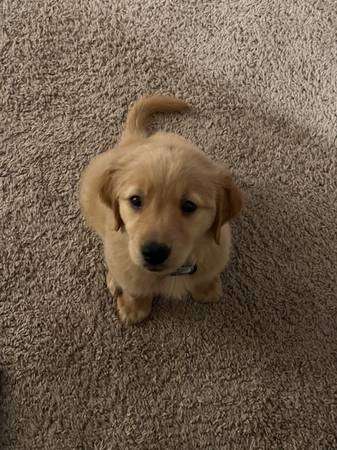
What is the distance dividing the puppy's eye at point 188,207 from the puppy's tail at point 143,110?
488 mm

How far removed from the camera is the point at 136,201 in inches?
48.9

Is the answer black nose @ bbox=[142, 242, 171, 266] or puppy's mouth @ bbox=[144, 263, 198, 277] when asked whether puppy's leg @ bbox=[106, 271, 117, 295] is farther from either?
black nose @ bbox=[142, 242, 171, 266]

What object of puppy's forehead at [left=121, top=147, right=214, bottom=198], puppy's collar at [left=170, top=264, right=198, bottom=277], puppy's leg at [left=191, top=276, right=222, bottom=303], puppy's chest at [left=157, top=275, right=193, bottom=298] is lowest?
puppy's leg at [left=191, top=276, right=222, bottom=303]

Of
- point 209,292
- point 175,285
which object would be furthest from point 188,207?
point 209,292

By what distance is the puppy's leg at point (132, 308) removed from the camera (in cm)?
162

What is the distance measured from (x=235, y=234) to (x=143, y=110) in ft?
1.87

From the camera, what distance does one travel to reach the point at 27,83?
2.03 meters

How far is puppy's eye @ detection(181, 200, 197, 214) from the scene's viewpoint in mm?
1214

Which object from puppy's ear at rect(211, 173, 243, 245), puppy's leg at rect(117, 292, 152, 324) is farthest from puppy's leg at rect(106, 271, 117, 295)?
puppy's ear at rect(211, 173, 243, 245)

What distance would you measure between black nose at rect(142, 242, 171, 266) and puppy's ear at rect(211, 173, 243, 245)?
177mm

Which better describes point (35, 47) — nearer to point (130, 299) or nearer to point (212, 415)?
point (130, 299)

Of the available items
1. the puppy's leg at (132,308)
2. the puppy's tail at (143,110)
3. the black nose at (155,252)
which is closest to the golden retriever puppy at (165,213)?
the black nose at (155,252)

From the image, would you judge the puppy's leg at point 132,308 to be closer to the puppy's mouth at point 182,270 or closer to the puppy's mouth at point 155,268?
the puppy's mouth at point 182,270

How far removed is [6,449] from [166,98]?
134 cm
